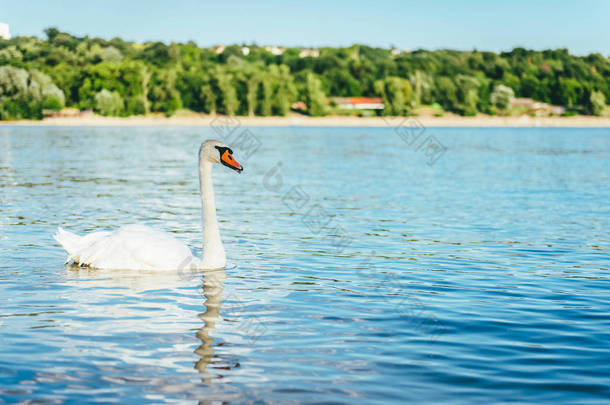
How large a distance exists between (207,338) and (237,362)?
1.03 meters

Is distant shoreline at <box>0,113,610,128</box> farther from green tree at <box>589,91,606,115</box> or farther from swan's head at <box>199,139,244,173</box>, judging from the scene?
swan's head at <box>199,139,244,173</box>

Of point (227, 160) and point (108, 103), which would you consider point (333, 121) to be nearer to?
point (108, 103)

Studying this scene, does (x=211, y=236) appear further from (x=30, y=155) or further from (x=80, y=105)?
(x=80, y=105)

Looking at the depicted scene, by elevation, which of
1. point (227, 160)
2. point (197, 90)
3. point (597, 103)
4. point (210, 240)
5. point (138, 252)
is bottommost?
point (138, 252)

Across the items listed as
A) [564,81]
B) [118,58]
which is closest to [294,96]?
[118,58]

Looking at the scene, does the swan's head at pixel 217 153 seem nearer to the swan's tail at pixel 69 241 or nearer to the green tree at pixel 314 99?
the swan's tail at pixel 69 241

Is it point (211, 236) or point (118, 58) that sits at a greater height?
point (118, 58)

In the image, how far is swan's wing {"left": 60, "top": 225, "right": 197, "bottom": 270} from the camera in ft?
42.3

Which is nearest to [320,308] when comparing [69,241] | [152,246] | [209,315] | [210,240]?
[209,315]

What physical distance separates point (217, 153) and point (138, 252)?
2.16m

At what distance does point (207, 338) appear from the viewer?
9.50 m

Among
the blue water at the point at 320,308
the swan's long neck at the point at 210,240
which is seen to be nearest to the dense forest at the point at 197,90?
the blue water at the point at 320,308

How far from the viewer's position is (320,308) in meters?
11.2

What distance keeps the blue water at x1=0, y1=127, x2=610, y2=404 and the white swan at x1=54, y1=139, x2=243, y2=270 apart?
0.73 feet
